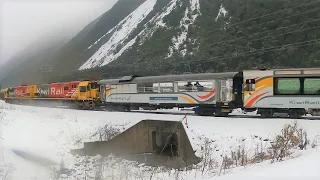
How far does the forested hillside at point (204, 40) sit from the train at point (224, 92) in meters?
12.9

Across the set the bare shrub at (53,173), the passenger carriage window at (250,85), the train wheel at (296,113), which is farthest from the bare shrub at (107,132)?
the train wheel at (296,113)

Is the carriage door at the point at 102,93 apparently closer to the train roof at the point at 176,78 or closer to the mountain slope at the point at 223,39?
the train roof at the point at 176,78

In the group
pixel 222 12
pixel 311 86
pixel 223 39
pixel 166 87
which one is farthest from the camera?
pixel 222 12

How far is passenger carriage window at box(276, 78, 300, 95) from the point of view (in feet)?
60.1

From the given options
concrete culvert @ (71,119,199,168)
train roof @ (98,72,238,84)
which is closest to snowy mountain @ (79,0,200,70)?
train roof @ (98,72,238,84)

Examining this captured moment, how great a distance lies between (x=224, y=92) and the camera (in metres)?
21.1

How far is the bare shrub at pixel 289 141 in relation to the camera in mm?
12070

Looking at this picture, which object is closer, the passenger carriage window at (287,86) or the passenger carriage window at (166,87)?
the passenger carriage window at (287,86)

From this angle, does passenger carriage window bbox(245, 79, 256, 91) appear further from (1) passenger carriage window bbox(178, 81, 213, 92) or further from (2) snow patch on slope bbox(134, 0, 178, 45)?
(2) snow patch on slope bbox(134, 0, 178, 45)

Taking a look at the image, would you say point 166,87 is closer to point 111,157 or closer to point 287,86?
point 111,157

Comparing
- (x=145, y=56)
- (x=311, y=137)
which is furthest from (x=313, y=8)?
(x=311, y=137)

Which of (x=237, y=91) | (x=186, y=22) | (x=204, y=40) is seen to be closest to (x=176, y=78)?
(x=237, y=91)

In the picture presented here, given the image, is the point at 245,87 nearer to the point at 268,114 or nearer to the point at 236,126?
the point at 268,114

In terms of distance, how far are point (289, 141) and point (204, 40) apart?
4378cm
